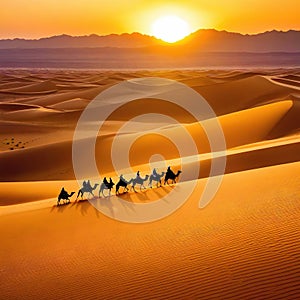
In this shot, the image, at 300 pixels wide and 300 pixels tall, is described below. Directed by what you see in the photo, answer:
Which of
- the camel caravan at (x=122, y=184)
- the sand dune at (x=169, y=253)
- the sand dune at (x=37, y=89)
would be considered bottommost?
the sand dune at (x=169, y=253)

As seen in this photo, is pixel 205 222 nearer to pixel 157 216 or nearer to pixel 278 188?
pixel 157 216

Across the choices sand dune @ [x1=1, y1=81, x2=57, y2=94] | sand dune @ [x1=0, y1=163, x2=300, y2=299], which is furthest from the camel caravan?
sand dune @ [x1=1, y1=81, x2=57, y2=94]

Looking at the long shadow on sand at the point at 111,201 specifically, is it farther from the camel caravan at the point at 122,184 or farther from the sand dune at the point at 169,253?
the sand dune at the point at 169,253

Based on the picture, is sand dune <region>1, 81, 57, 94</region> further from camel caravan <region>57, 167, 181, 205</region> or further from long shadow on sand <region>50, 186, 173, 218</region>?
long shadow on sand <region>50, 186, 173, 218</region>

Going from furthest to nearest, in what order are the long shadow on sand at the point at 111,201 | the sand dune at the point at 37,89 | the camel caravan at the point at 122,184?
the sand dune at the point at 37,89 < the camel caravan at the point at 122,184 < the long shadow on sand at the point at 111,201

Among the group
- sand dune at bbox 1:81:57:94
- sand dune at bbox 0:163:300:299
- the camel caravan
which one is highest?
sand dune at bbox 1:81:57:94

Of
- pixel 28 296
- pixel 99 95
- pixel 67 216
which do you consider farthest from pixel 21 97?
pixel 28 296

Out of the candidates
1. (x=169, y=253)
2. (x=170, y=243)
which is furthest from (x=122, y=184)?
(x=169, y=253)

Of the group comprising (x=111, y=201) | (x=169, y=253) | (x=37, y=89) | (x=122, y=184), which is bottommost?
(x=169, y=253)

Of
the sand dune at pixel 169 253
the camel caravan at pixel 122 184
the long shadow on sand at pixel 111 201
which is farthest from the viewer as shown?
the camel caravan at pixel 122 184

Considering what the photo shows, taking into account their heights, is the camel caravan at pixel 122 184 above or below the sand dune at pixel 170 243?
above

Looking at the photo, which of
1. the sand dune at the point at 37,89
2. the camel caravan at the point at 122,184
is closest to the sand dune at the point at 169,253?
the camel caravan at the point at 122,184

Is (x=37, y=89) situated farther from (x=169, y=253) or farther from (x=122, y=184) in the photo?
(x=169, y=253)

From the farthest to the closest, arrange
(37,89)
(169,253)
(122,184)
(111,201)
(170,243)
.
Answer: (37,89), (122,184), (111,201), (170,243), (169,253)
